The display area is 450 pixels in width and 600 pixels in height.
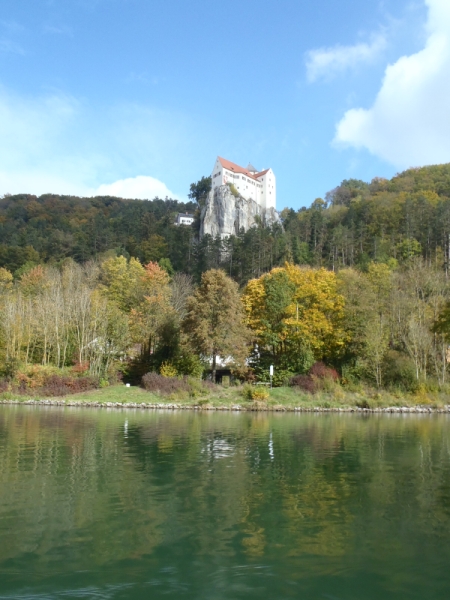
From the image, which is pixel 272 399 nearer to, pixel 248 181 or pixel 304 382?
pixel 304 382

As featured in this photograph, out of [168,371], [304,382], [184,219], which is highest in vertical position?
[184,219]

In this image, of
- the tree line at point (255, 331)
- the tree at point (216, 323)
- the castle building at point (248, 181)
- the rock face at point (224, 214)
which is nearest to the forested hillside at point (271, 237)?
the rock face at point (224, 214)

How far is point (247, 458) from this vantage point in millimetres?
16047

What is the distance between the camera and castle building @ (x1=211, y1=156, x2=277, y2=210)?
12119 cm

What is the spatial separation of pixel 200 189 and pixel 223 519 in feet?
411

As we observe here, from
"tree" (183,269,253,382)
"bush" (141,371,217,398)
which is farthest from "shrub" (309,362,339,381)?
"bush" (141,371,217,398)

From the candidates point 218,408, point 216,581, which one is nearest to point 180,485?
point 216,581

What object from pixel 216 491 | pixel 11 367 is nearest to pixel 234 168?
pixel 11 367

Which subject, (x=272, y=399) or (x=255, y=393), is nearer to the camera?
(x=255, y=393)

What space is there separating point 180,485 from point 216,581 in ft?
18.1

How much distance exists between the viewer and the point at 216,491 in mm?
11719

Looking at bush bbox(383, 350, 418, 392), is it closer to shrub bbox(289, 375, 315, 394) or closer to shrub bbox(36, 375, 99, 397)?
shrub bbox(289, 375, 315, 394)

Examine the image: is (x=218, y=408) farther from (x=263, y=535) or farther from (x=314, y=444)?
(x=263, y=535)

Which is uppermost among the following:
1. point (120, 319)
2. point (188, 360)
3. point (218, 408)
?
point (120, 319)
